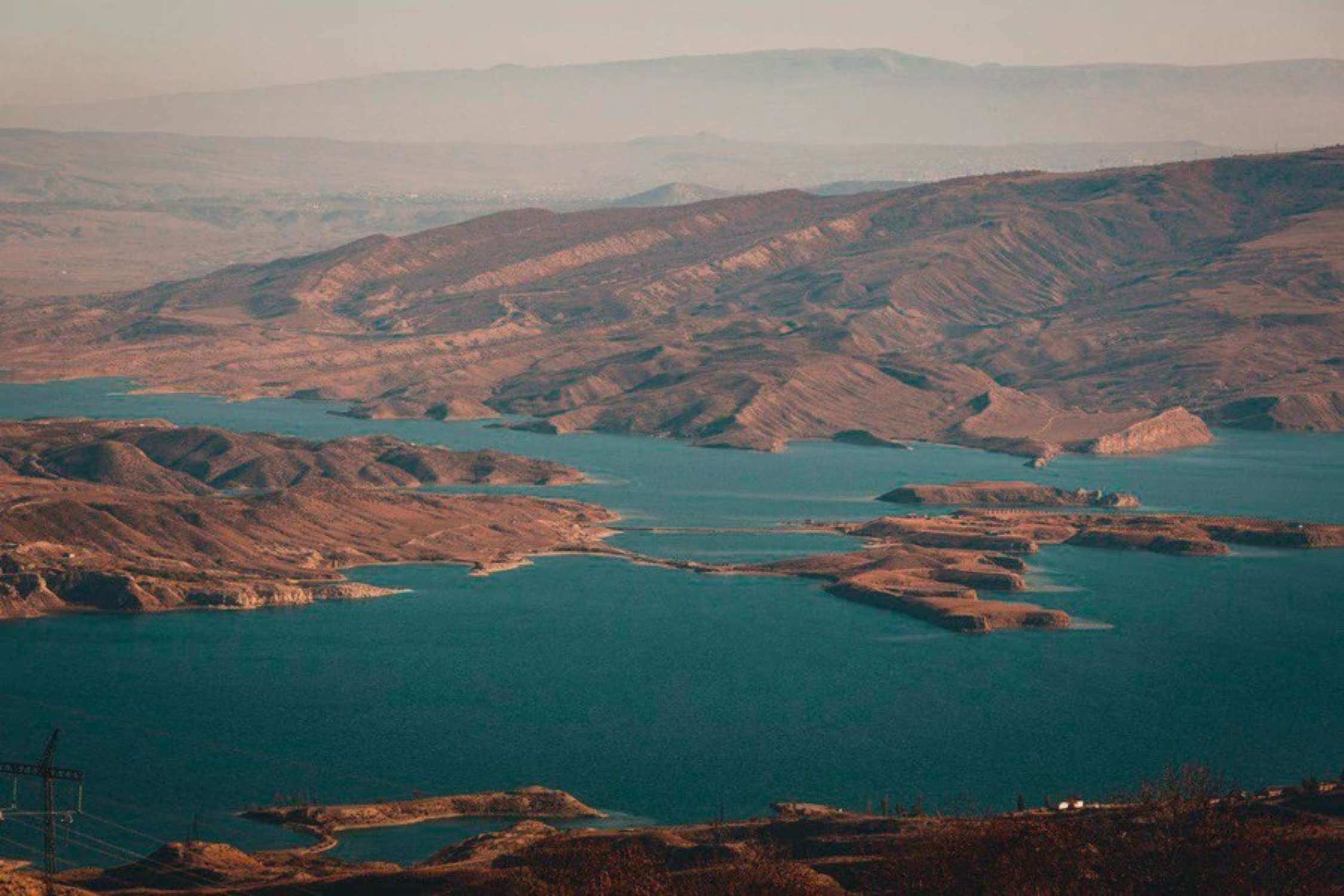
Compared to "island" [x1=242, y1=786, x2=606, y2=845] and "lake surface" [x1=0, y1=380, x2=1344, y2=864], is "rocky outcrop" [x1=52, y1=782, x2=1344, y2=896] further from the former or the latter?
"lake surface" [x1=0, y1=380, x2=1344, y2=864]

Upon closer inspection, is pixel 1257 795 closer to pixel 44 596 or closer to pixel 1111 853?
pixel 1111 853

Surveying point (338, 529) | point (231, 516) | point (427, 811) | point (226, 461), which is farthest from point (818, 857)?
point (226, 461)

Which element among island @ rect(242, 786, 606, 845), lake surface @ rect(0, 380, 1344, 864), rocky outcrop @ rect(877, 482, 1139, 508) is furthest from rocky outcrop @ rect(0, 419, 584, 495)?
island @ rect(242, 786, 606, 845)

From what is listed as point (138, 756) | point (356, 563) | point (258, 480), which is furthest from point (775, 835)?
point (258, 480)

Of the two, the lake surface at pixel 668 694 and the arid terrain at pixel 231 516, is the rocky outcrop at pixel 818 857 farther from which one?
the arid terrain at pixel 231 516

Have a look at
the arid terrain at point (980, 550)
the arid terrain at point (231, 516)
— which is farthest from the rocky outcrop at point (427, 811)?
the arid terrain at point (980, 550)
